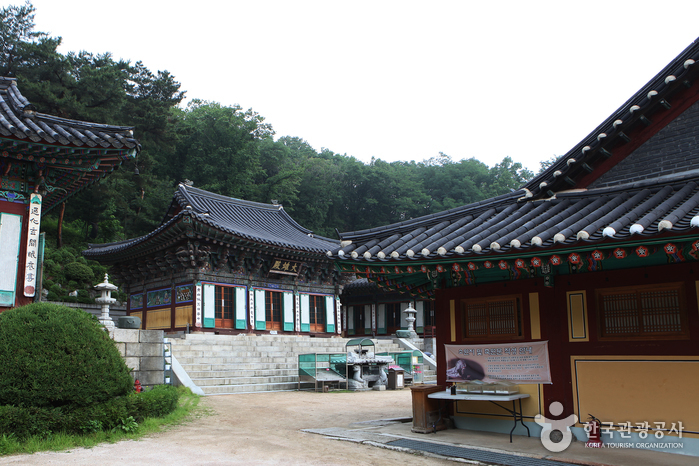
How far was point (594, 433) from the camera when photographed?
8.14 m

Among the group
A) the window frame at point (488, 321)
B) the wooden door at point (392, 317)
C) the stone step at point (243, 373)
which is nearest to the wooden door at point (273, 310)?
the stone step at point (243, 373)

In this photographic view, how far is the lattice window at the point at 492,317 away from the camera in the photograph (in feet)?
30.8

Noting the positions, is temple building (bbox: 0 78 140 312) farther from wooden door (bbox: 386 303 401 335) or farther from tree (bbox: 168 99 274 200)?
tree (bbox: 168 99 274 200)

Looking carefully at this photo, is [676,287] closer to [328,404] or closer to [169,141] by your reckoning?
[328,404]

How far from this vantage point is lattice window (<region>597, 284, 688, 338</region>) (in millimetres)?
7762

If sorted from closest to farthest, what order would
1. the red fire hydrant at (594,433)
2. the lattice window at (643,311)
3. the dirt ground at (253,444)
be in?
the dirt ground at (253,444), the lattice window at (643,311), the red fire hydrant at (594,433)

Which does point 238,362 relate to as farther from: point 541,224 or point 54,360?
point 541,224

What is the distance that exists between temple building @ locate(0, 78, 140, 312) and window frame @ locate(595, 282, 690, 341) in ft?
29.1

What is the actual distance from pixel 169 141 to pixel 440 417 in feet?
108

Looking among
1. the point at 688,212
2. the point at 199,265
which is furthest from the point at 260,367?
the point at 688,212

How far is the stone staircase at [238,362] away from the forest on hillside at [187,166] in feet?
30.6

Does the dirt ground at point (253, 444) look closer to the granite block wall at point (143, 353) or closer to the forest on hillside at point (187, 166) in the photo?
the granite block wall at point (143, 353)

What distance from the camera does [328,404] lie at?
45.7 ft

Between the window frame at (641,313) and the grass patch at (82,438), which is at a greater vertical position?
the window frame at (641,313)
